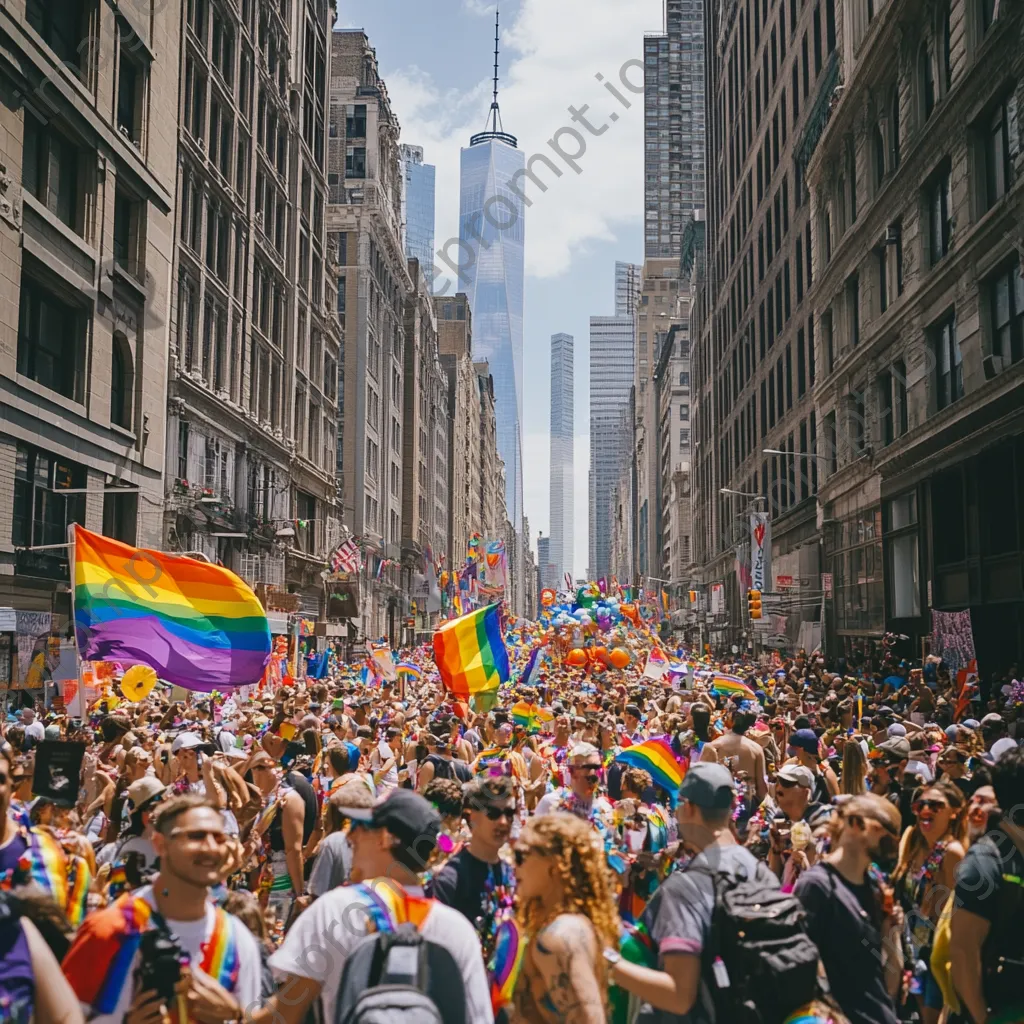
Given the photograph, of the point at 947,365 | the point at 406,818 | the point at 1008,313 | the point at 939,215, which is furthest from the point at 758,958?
the point at 939,215

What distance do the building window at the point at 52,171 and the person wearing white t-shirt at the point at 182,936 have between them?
2338 centimetres

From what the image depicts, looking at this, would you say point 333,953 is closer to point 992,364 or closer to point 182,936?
point 182,936

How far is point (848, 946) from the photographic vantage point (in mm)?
4414

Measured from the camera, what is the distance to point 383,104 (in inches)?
3056

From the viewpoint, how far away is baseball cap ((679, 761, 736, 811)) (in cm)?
478

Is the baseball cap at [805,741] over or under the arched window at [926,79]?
under

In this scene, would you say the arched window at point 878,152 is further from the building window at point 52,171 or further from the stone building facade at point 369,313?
the stone building facade at point 369,313

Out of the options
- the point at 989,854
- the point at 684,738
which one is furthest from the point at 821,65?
the point at 989,854

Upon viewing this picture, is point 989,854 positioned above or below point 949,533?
below

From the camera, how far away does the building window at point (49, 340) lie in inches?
952

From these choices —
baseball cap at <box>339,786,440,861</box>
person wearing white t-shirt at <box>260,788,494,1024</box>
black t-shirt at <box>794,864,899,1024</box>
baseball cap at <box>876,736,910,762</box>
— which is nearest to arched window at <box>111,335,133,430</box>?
baseball cap at <box>876,736,910,762</box>

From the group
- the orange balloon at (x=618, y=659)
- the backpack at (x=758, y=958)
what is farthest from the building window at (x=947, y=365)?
the backpack at (x=758, y=958)

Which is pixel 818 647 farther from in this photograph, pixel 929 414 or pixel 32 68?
pixel 32 68

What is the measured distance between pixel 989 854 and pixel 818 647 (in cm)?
3531
